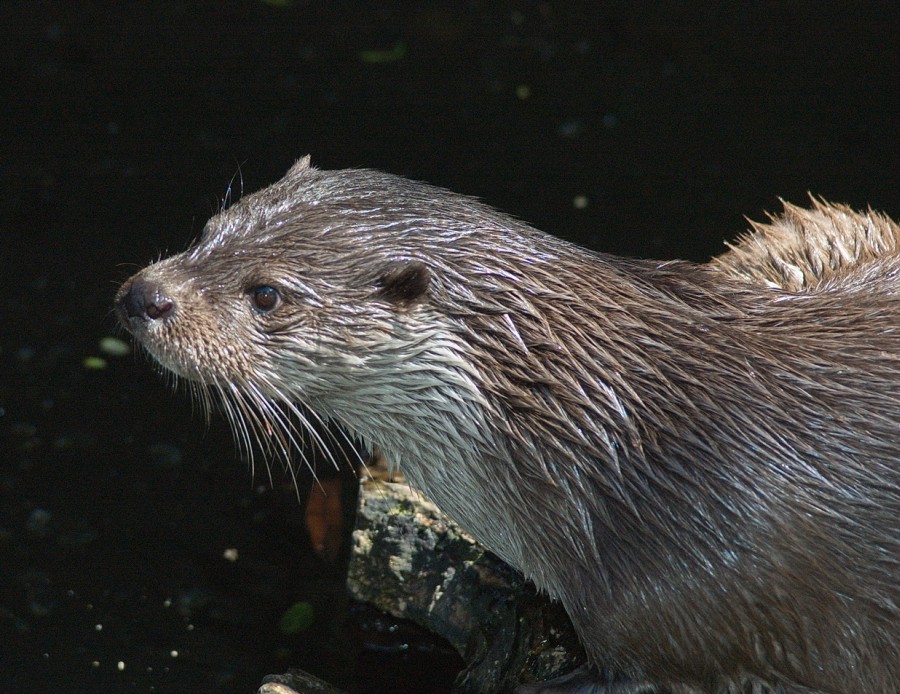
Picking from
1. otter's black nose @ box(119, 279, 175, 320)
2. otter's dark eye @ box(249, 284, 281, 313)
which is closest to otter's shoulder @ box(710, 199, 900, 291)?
otter's dark eye @ box(249, 284, 281, 313)

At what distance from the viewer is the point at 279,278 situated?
7.73 ft

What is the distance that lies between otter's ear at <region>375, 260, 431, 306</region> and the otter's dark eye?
0.64 feet

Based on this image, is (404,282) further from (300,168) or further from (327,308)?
(300,168)

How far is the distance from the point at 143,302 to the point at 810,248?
1566 mm

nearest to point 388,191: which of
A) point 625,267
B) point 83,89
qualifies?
point 625,267

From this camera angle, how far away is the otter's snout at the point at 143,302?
94.1 inches

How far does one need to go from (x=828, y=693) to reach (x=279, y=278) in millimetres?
1298

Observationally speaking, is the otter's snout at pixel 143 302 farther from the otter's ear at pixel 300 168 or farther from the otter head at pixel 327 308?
the otter's ear at pixel 300 168

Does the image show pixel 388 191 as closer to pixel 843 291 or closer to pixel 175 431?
pixel 843 291

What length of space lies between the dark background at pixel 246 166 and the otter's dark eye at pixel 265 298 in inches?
34.0

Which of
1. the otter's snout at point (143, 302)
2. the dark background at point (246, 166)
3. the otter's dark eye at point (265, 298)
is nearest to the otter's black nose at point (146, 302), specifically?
the otter's snout at point (143, 302)

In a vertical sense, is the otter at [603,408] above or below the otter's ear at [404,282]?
below

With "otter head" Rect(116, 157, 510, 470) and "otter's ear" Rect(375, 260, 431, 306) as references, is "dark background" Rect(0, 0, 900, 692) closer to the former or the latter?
"otter head" Rect(116, 157, 510, 470)

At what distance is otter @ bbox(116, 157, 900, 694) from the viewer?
89.4 inches
